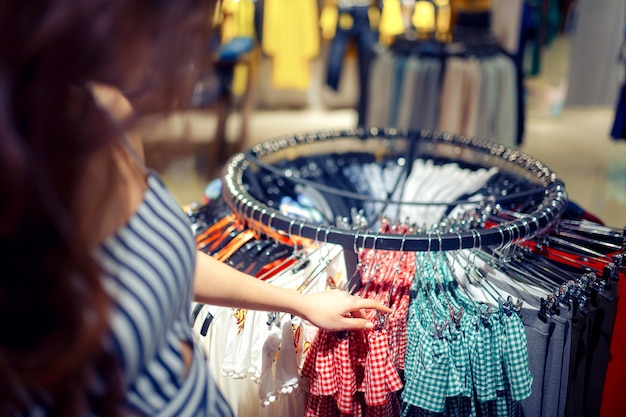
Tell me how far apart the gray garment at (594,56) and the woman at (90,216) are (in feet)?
12.7

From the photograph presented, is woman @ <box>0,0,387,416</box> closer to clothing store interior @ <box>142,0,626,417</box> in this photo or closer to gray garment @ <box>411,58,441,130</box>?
clothing store interior @ <box>142,0,626,417</box>

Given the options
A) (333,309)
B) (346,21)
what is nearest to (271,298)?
(333,309)

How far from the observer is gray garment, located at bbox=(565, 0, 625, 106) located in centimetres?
403

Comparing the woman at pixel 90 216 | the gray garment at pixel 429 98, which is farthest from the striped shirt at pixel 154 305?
the gray garment at pixel 429 98

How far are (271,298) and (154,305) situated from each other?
313 millimetres

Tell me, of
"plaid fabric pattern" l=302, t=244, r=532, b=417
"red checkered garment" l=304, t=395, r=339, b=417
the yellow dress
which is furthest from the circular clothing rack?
the yellow dress

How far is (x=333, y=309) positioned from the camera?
102 centimetres

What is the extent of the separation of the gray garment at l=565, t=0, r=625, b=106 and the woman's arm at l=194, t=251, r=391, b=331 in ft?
11.6

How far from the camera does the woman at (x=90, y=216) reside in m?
0.54

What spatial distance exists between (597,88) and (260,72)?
2770 millimetres

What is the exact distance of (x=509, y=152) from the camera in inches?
69.2

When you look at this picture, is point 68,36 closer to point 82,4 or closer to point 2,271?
point 82,4

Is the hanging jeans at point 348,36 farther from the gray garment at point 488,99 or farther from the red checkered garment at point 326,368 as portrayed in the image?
the red checkered garment at point 326,368

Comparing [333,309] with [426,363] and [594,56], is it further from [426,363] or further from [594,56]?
[594,56]
